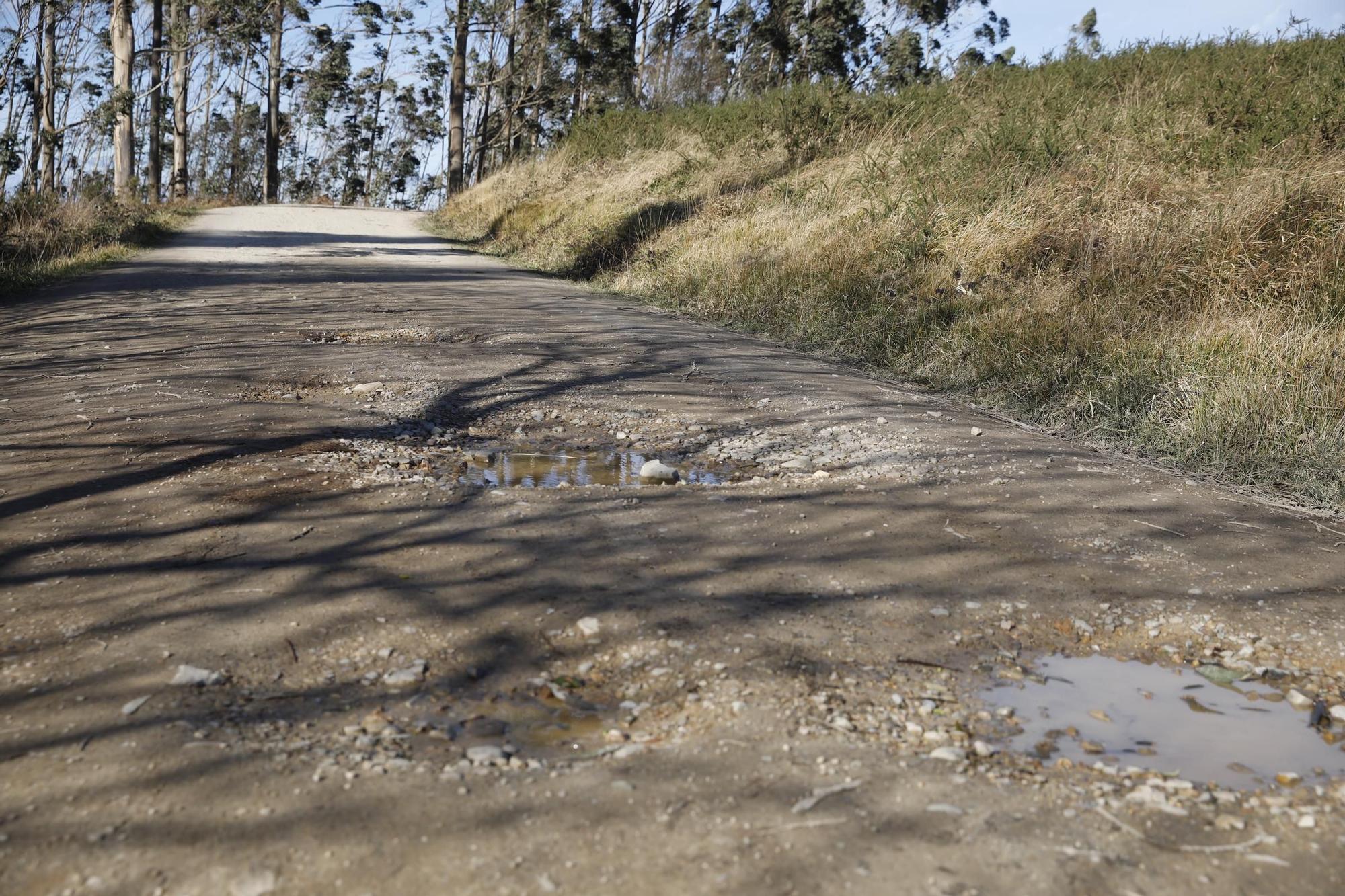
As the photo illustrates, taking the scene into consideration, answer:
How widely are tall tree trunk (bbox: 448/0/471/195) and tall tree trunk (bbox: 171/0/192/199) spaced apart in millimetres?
6087

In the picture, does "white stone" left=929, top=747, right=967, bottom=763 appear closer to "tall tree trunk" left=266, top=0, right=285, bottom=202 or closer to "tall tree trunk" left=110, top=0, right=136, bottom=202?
"tall tree trunk" left=110, top=0, right=136, bottom=202

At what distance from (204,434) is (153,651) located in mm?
1871

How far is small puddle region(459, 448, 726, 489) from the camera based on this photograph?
390cm

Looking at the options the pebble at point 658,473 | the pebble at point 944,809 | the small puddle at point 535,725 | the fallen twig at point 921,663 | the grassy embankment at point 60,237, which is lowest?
the small puddle at point 535,725

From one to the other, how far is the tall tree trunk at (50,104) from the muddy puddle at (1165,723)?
14.5 meters

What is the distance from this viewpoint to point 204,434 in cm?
400

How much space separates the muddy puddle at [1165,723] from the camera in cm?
210

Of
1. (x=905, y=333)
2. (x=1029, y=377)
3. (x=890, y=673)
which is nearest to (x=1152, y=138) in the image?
(x=905, y=333)

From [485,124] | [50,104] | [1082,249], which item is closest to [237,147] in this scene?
[485,124]

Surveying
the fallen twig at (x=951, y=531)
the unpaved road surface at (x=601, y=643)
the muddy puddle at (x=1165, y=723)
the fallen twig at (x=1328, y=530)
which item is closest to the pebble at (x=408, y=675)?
the unpaved road surface at (x=601, y=643)

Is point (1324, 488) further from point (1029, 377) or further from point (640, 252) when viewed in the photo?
point (640, 252)

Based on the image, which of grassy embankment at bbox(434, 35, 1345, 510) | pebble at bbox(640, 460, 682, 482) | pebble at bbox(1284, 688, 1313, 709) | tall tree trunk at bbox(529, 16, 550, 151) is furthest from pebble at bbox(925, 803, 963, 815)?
tall tree trunk at bbox(529, 16, 550, 151)

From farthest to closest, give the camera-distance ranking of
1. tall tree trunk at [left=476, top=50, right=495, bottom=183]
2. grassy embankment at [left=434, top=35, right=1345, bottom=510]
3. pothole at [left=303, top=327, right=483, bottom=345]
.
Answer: tall tree trunk at [left=476, top=50, right=495, bottom=183]
pothole at [left=303, top=327, right=483, bottom=345]
grassy embankment at [left=434, top=35, right=1345, bottom=510]

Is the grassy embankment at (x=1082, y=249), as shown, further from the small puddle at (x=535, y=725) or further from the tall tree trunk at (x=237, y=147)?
the tall tree trunk at (x=237, y=147)
